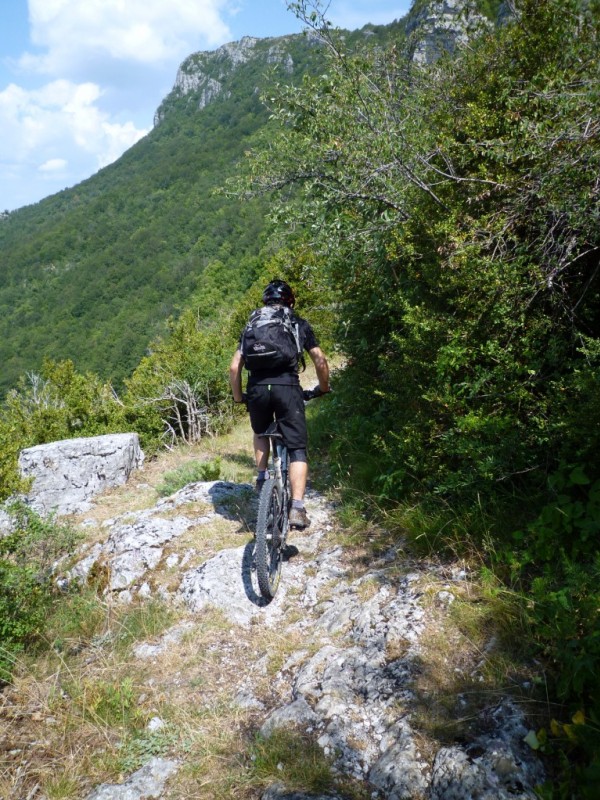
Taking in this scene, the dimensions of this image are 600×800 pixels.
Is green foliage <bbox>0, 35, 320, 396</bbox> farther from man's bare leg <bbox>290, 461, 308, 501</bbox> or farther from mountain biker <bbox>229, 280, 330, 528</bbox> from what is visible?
man's bare leg <bbox>290, 461, 308, 501</bbox>

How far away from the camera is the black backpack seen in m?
3.78

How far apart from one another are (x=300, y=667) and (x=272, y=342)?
2185mm

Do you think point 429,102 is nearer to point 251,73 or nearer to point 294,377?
point 294,377

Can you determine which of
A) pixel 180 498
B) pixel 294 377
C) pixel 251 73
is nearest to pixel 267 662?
pixel 294 377

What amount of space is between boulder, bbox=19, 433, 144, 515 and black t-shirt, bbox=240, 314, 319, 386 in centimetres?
430

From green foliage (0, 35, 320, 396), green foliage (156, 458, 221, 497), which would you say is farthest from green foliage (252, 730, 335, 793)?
green foliage (0, 35, 320, 396)

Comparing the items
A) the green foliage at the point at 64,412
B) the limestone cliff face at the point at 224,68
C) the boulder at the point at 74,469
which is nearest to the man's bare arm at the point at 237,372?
the boulder at the point at 74,469

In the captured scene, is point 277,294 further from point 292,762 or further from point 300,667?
point 292,762

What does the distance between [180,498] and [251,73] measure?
561ft

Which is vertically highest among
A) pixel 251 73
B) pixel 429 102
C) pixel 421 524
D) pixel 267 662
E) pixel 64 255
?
pixel 251 73

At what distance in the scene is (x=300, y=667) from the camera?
2.98 metres

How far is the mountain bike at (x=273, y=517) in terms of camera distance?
3.46m

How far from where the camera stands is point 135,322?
7369 cm

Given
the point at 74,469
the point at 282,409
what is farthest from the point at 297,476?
the point at 74,469
